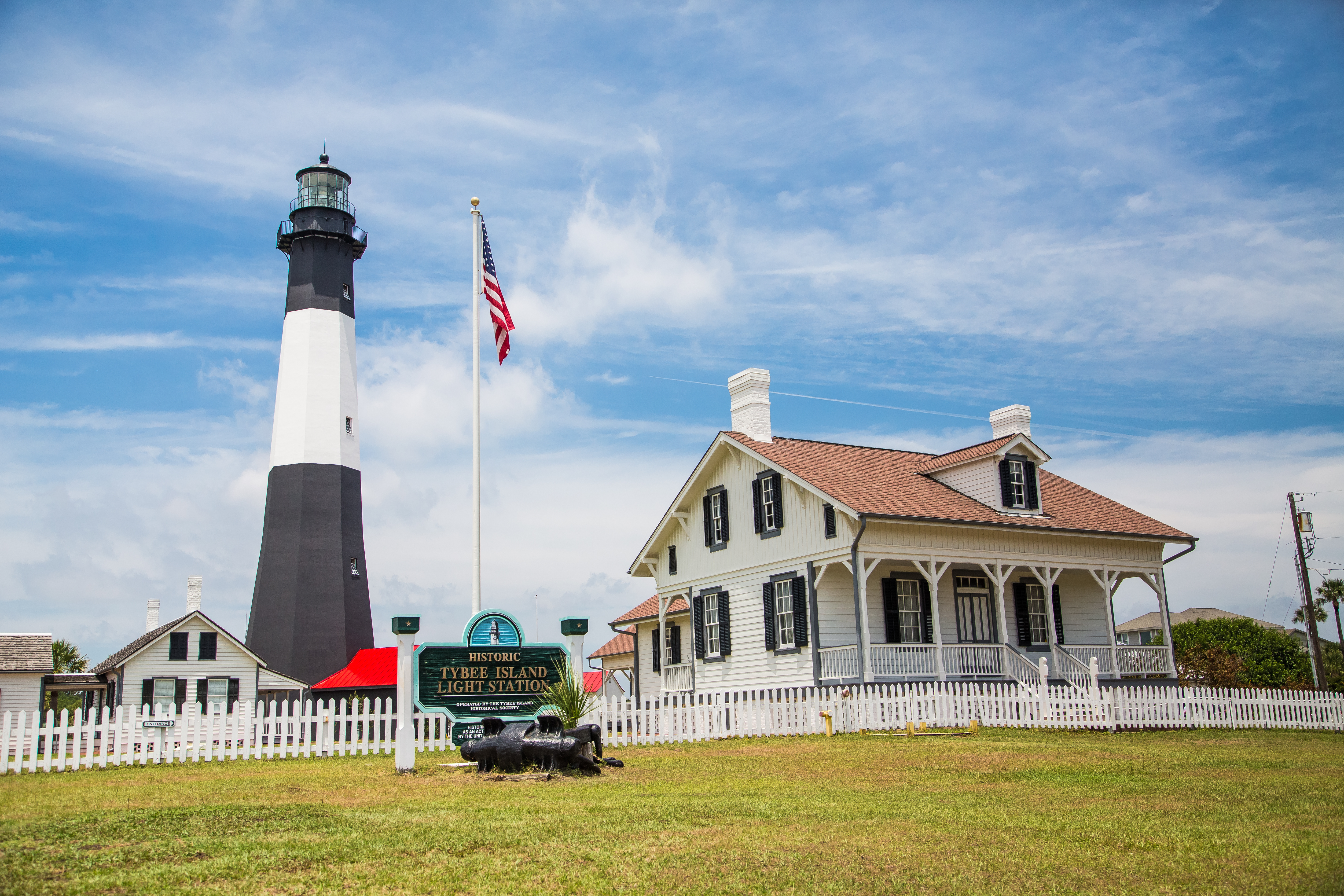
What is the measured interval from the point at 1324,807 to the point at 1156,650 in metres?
19.0

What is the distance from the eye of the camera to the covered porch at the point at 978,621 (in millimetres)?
22469

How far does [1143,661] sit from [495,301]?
1876cm

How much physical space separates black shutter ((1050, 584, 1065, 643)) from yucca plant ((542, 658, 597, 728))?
15.3 meters

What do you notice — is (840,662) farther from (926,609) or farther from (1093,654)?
(1093,654)

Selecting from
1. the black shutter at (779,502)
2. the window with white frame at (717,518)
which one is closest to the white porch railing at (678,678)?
the window with white frame at (717,518)

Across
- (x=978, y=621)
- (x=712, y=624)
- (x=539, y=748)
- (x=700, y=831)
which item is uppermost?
(x=712, y=624)

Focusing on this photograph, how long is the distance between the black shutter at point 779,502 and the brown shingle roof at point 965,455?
4.36 meters

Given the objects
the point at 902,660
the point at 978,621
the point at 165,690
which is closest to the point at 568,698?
the point at 902,660

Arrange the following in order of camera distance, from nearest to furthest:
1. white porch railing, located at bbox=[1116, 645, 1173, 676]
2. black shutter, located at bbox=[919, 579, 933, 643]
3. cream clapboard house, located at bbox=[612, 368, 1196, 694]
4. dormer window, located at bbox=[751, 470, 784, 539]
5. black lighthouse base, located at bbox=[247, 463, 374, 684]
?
cream clapboard house, located at bbox=[612, 368, 1196, 694], black shutter, located at bbox=[919, 579, 933, 643], dormer window, located at bbox=[751, 470, 784, 539], white porch railing, located at bbox=[1116, 645, 1173, 676], black lighthouse base, located at bbox=[247, 463, 374, 684]

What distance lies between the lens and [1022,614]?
2541 cm

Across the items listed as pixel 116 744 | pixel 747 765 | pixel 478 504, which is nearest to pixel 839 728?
pixel 747 765

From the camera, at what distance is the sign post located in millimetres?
13055

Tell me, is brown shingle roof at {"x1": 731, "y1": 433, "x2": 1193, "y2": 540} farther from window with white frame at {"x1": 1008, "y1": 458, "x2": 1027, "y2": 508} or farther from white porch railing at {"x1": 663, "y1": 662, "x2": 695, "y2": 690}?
white porch railing at {"x1": 663, "y1": 662, "x2": 695, "y2": 690}

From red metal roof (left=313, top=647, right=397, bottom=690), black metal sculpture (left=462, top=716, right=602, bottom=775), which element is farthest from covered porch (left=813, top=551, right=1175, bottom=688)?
red metal roof (left=313, top=647, right=397, bottom=690)
